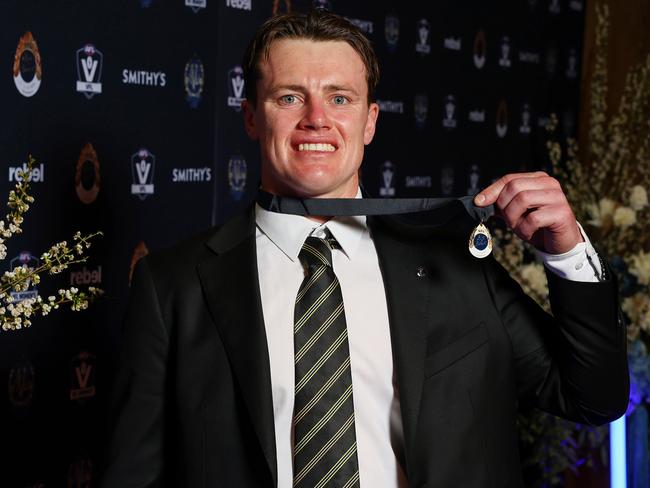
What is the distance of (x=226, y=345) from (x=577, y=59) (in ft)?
11.0

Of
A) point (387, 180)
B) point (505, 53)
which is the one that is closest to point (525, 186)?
point (387, 180)

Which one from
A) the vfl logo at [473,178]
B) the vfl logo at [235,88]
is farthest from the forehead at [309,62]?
the vfl logo at [473,178]

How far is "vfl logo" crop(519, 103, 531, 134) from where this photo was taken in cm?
436

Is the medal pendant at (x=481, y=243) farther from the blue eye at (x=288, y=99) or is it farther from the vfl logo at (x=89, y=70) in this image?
the vfl logo at (x=89, y=70)

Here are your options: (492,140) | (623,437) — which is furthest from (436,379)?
(492,140)

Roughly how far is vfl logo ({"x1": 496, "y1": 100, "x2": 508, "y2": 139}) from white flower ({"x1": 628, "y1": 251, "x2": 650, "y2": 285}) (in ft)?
4.73

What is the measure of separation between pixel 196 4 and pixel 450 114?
1.47 m

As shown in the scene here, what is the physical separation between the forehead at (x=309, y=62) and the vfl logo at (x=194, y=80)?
113 cm

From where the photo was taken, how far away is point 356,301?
1775mm

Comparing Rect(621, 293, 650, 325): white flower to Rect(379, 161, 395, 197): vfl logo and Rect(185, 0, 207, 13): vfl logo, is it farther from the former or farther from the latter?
Rect(185, 0, 207, 13): vfl logo

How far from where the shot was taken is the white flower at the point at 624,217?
308 cm

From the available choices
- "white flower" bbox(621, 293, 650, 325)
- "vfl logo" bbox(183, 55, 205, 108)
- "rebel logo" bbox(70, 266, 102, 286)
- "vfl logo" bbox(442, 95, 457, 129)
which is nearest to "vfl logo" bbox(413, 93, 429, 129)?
"vfl logo" bbox(442, 95, 457, 129)

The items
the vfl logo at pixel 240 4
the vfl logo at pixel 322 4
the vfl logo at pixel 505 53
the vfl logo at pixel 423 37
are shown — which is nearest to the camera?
the vfl logo at pixel 240 4

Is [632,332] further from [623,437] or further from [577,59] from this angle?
[577,59]
